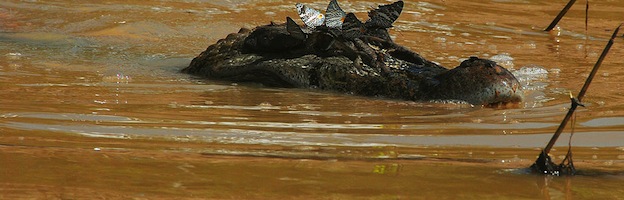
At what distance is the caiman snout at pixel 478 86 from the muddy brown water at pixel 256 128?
96 millimetres

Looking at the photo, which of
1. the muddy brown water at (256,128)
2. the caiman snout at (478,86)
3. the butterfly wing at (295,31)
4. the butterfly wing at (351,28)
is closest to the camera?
the muddy brown water at (256,128)

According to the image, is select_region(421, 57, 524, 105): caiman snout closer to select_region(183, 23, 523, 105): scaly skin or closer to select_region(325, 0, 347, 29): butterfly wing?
select_region(183, 23, 523, 105): scaly skin

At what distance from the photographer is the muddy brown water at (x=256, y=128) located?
337cm

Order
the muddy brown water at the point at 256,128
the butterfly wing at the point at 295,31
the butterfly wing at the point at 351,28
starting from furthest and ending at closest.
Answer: the butterfly wing at the point at 295,31, the butterfly wing at the point at 351,28, the muddy brown water at the point at 256,128

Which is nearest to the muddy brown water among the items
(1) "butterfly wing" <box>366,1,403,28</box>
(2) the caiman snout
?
(2) the caiman snout

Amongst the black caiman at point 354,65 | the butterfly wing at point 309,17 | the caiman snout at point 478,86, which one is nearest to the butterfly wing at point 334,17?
the black caiman at point 354,65

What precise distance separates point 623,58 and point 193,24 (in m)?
4.14

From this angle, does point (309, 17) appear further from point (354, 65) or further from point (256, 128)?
point (256, 128)

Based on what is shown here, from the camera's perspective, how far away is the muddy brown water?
3.37 metres

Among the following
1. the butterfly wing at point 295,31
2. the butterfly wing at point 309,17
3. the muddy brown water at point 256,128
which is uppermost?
the butterfly wing at point 309,17

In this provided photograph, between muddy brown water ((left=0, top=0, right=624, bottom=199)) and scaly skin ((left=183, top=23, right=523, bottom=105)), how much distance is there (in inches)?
5.5

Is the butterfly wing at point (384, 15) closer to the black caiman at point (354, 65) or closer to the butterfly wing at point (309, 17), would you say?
the black caiman at point (354, 65)

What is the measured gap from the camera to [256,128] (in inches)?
187

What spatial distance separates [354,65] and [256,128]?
191 cm
